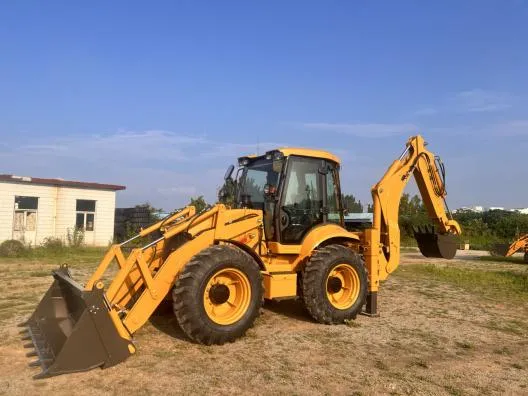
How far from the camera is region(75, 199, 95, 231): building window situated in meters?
23.5

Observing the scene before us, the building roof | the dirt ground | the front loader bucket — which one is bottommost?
the dirt ground

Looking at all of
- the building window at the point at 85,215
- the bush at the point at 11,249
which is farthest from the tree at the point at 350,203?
the building window at the point at 85,215

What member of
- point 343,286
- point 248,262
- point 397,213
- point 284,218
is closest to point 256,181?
point 284,218

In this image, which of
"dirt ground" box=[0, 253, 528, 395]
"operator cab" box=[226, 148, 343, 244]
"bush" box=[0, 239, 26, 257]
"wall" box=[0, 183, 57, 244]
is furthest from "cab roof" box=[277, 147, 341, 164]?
"wall" box=[0, 183, 57, 244]

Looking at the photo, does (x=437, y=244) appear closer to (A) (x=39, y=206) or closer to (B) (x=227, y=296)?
(B) (x=227, y=296)

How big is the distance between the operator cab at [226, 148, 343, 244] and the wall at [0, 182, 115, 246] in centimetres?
1657

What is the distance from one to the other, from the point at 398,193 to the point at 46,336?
619 centimetres

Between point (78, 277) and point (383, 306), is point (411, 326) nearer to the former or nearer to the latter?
point (383, 306)

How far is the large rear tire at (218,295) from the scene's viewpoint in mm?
5844

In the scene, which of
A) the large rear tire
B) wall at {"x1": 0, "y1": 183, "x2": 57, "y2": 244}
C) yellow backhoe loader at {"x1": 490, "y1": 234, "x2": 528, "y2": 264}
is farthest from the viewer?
yellow backhoe loader at {"x1": 490, "y1": 234, "x2": 528, "y2": 264}

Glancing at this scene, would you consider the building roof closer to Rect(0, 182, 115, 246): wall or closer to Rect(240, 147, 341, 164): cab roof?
Rect(0, 182, 115, 246): wall

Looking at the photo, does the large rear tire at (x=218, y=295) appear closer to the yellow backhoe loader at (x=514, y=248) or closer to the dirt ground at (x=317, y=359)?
the dirt ground at (x=317, y=359)

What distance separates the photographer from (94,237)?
78.3 feet

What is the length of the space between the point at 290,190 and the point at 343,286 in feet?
5.88
